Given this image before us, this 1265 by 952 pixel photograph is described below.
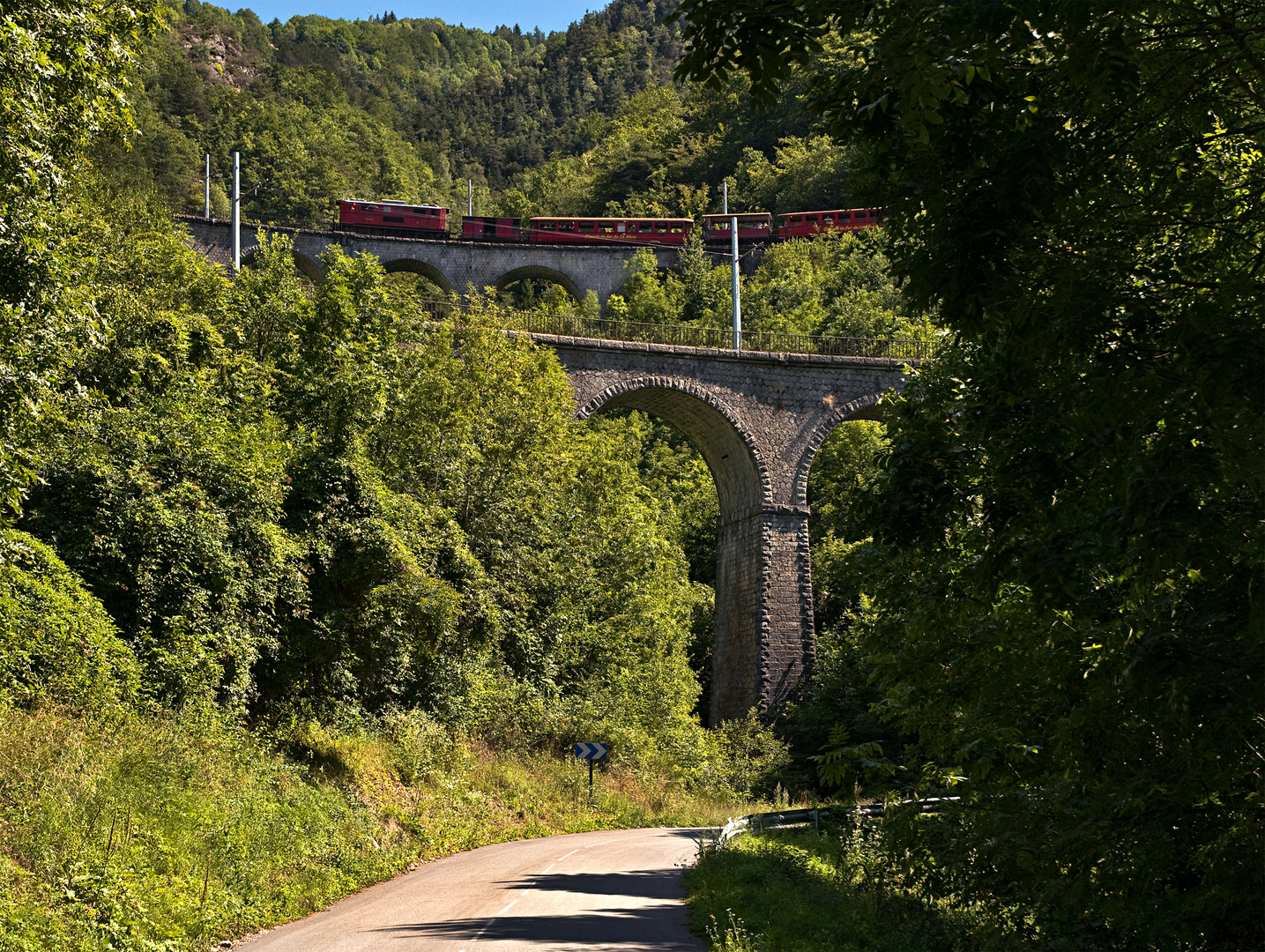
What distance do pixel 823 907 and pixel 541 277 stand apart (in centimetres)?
5374

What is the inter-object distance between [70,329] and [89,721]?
12.8 ft

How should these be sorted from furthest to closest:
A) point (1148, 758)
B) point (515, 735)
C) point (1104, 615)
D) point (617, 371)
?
point (617, 371)
point (515, 735)
point (1104, 615)
point (1148, 758)

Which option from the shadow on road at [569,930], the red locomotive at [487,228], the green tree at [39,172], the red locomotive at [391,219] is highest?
the red locomotive at [487,228]

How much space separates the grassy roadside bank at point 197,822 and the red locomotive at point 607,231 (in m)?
48.6

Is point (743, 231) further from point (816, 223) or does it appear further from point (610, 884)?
point (610, 884)

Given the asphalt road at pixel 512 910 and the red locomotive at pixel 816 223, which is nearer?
the asphalt road at pixel 512 910

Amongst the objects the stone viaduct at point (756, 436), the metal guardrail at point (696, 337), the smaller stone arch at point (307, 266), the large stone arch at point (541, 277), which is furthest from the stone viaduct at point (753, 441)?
the large stone arch at point (541, 277)

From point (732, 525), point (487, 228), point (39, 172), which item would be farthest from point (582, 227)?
point (39, 172)

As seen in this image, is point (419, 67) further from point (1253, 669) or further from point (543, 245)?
point (1253, 669)

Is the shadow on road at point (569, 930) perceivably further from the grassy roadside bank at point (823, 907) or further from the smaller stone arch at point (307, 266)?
the smaller stone arch at point (307, 266)

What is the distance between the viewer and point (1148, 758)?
18.4 feet

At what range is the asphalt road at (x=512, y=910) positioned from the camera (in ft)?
29.1

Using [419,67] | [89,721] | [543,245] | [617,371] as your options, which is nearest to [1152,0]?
[89,721]

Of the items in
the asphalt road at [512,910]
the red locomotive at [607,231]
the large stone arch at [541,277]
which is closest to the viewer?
the asphalt road at [512,910]
